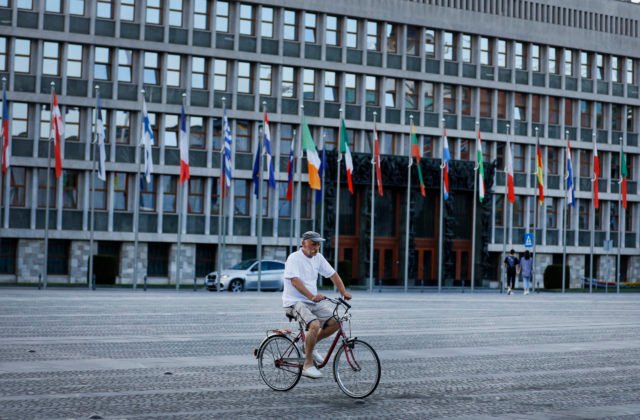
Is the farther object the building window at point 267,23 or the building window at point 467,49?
the building window at point 467,49

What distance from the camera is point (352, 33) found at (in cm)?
6838

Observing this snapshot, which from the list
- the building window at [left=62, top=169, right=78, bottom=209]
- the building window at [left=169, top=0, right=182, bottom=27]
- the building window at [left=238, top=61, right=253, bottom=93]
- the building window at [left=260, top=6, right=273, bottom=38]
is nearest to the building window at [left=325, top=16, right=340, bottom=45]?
the building window at [left=260, top=6, right=273, bottom=38]

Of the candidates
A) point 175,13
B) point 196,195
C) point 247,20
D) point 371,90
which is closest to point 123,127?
point 196,195

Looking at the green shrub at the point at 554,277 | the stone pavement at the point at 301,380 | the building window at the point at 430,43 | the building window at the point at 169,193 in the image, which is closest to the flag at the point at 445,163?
the building window at the point at 169,193

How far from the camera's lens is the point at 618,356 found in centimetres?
1984

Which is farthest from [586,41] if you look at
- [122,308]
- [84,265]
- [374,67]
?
[122,308]

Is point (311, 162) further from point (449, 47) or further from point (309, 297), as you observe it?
point (309, 297)

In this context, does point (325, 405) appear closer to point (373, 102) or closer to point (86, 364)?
point (86, 364)

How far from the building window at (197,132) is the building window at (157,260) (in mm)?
5313

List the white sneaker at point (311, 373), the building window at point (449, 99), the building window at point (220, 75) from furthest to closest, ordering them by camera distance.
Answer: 1. the building window at point (449, 99)
2. the building window at point (220, 75)
3. the white sneaker at point (311, 373)

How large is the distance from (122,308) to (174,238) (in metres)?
31.0

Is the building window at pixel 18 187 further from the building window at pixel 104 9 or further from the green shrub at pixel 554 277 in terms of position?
the green shrub at pixel 554 277

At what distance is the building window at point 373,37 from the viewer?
6875 cm

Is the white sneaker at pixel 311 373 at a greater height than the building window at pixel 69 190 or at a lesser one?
lesser
